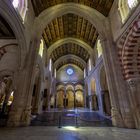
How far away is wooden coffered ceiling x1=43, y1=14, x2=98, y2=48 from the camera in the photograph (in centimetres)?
1142

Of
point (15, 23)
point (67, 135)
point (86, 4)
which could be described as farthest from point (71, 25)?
point (67, 135)

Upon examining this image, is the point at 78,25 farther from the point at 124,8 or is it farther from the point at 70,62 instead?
the point at 70,62

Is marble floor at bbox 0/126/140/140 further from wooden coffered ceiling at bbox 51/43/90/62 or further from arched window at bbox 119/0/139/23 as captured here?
wooden coffered ceiling at bbox 51/43/90/62

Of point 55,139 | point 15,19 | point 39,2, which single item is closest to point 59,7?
point 39,2

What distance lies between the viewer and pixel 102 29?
30.0ft

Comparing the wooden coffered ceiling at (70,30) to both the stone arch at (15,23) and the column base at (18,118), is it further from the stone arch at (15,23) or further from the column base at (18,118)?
the column base at (18,118)

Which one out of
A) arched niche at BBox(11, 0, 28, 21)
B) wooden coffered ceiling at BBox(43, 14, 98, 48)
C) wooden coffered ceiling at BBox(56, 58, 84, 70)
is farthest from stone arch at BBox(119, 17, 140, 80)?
wooden coffered ceiling at BBox(56, 58, 84, 70)

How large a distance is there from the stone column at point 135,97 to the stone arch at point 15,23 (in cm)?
706

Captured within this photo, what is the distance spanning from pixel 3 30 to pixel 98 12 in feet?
24.2

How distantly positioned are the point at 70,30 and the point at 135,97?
32.4 ft

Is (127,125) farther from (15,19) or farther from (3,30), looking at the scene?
(3,30)

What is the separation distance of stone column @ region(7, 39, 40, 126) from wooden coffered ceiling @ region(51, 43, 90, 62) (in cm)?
940

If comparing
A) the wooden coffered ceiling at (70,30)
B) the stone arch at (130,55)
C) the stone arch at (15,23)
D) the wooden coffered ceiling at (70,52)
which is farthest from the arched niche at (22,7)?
the wooden coffered ceiling at (70,52)

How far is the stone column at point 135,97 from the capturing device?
609 centimetres
